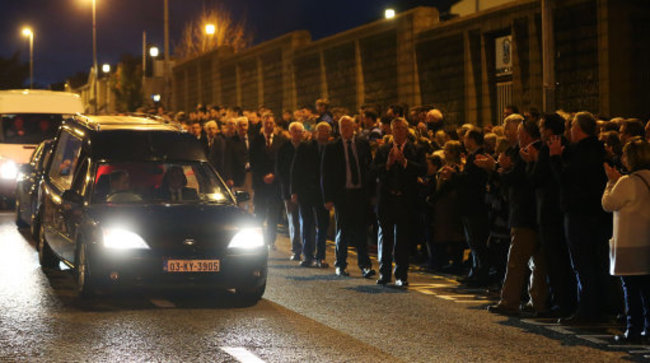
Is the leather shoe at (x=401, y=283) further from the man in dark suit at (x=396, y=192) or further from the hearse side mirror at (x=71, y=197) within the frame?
the hearse side mirror at (x=71, y=197)

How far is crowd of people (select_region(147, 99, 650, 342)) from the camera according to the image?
10555mm

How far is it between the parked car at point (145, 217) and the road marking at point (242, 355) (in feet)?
7.58

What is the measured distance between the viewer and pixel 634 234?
9.94m

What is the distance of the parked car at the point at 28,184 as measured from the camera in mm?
18344

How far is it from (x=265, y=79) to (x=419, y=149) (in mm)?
23246

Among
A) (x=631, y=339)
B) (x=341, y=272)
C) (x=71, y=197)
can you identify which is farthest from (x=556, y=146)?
(x=71, y=197)

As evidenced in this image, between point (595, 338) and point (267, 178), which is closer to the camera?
point (595, 338)

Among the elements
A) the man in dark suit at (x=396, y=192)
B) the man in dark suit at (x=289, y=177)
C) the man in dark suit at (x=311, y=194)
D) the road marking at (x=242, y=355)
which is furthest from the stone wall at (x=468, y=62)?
the road marking at (x=242, y=355)

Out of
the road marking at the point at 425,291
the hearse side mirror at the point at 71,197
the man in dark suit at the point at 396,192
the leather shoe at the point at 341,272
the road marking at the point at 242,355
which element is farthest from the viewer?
the leather shoe at the point at 341,272

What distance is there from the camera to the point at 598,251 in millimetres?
11211

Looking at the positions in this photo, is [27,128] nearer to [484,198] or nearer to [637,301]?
[484,198]

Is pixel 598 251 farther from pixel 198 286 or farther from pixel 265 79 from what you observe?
pixel 265 79

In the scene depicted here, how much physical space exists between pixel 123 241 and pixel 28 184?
8.46m

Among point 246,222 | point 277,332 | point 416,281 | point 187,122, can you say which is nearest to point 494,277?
point 416,281
